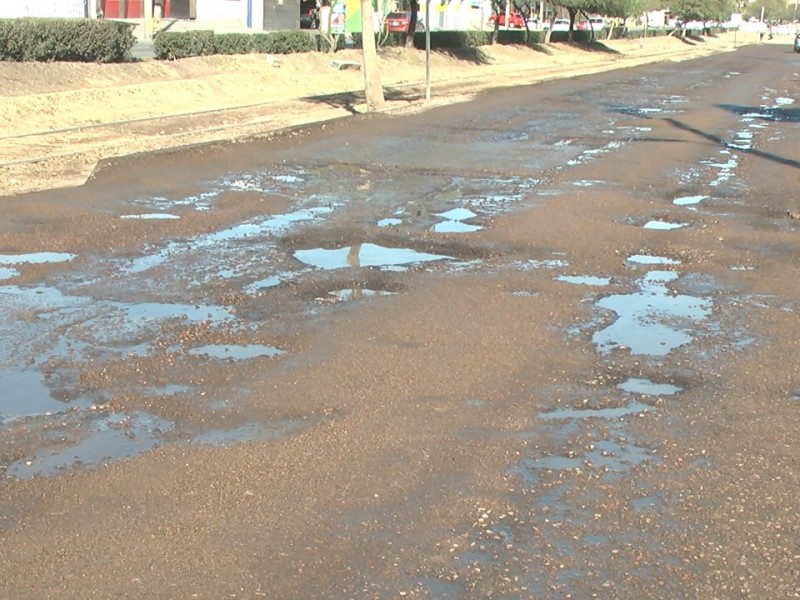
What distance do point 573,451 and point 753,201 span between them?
1066cm

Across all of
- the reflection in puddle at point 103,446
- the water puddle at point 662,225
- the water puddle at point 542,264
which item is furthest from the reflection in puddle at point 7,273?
the water puddle at point 662,225

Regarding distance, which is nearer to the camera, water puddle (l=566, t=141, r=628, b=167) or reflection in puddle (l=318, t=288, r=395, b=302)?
reflection in puddle (l=318, t=288, r=395, b=302)

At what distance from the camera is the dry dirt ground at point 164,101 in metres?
20.0

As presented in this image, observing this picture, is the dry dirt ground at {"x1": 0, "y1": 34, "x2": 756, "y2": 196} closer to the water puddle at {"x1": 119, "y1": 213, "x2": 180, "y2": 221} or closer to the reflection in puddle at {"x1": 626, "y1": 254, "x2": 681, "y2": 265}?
the water puddle at {"x1": 119, "y1": 213, "x2": 180, "y2": 221}

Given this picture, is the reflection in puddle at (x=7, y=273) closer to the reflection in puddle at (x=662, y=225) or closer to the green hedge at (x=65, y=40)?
the reflection in puddle at (x=662, y=225)

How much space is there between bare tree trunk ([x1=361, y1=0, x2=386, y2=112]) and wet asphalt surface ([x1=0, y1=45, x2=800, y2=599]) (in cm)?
1384

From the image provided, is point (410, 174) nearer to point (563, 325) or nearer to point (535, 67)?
point (563, 325)

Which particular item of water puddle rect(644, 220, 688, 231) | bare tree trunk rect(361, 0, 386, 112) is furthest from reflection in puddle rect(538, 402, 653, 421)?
bare tree trunk rect(361, 0, 386, 112)

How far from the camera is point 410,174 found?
61.0ft

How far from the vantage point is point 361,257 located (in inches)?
476

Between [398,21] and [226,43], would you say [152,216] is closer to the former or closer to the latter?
[226,43]

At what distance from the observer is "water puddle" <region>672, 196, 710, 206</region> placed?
1607cm

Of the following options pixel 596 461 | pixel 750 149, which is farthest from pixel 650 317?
pixel 750 149

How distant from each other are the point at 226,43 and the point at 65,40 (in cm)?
850
